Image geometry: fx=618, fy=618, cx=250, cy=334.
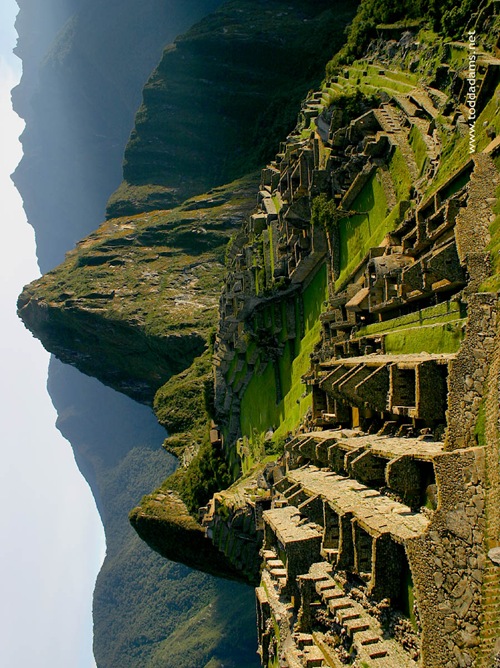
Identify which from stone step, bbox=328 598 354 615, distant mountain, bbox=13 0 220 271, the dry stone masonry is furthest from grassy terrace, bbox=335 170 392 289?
distant mountain, bbox=13 0 220 271

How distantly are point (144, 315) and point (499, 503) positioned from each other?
67.6 m

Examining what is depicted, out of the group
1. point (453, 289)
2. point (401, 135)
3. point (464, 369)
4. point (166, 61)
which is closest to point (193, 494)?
point (401, 135)

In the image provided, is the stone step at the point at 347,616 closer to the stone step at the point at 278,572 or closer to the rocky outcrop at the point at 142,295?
the stone step at the point at 278,572

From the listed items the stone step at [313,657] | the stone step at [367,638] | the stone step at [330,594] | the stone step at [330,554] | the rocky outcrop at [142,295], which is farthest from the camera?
the rocky outcrop at [142,295]

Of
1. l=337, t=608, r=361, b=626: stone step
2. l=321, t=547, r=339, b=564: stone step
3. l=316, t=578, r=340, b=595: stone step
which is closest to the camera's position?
l=337, t=608, r=361, b=626: stone step

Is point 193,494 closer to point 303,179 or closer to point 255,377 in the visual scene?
point 255,377

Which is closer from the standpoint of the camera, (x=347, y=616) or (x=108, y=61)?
(x=347, y=616)

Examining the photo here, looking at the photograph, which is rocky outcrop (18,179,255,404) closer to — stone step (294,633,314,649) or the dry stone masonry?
the dry stone masonry

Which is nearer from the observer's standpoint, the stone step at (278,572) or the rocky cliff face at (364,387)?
the rocky cliff face at (364,387)

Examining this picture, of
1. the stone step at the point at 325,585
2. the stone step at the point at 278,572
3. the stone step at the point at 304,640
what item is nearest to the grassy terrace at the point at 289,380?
the stone step at the point at 278,572

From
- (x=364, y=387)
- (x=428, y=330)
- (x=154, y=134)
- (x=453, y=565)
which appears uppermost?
(x=154, y=134)

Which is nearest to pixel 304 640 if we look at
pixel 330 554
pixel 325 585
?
pixel 325 585

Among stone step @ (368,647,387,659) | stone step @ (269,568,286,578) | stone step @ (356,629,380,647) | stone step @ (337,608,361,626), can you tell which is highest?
stone step @ (337,608,361,626)

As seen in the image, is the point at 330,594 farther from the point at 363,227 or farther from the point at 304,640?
the point at 363,227
